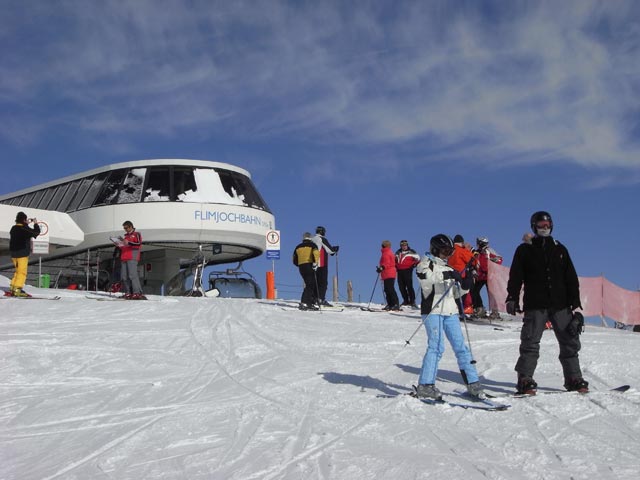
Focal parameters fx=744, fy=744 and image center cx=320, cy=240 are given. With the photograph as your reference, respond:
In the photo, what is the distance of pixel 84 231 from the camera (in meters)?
26.4

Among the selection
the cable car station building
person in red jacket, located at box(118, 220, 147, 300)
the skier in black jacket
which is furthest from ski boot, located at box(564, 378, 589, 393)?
the cable car station building

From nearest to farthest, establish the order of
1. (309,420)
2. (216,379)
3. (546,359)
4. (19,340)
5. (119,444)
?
1. (119,444)
2. (309,420)
3. (216,379)
4. (546,359)
5. (19,340)

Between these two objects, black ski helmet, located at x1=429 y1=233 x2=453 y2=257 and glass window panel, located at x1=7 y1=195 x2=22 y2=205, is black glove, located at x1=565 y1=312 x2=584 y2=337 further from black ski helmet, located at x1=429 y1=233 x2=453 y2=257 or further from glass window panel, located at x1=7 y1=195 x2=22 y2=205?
glass window panel, located at x1=7 y1=195 x2=22 y2=205

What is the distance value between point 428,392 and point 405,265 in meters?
10.5

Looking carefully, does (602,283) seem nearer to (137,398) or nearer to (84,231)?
(137,398)

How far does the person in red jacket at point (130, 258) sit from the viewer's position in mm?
15734

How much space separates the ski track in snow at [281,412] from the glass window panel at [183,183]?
14346 millimetres

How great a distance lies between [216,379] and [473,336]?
16.8ft

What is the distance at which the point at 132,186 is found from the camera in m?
26.0

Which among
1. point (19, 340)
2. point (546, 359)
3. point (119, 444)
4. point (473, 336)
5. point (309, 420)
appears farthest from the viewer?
point (473, 336)

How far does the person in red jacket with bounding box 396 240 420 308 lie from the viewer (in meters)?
16.8

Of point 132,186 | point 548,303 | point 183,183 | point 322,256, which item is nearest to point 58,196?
point 132,186

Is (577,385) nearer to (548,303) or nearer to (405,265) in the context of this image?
(548,303)

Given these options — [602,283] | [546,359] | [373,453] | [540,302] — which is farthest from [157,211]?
[373,453]
